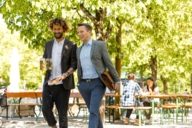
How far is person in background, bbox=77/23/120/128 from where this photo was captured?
7.60 metres

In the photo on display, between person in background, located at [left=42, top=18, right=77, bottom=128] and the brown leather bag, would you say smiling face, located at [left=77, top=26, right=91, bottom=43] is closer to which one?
person in background, located at [left=42, top=18, right=77, bottom=128]

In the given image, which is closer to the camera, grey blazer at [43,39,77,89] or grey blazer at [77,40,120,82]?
grey blazer at [77,40,120,82]

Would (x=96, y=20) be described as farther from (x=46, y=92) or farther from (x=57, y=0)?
(x=46, y=92)

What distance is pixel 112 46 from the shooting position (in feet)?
59.0

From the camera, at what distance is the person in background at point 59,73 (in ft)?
26.1

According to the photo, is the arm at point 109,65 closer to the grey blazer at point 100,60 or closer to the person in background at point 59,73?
the grey blazer at point 100,60

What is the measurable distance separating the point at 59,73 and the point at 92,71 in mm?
603

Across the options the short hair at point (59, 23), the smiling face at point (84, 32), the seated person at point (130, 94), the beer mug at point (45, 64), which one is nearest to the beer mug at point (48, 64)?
the beer mug at point (45, 64)

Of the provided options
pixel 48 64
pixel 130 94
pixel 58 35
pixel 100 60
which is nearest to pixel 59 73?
pixel 48 64

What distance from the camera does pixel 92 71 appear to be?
770 centimetres

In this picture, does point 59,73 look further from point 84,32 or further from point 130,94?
point 130,94

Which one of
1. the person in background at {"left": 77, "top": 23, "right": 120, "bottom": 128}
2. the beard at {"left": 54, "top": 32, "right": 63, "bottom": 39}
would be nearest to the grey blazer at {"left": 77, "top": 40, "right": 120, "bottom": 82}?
the person in background at {"left": 77, "top": 23, "right": 120, "bottom": 128}

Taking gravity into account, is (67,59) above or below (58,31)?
below

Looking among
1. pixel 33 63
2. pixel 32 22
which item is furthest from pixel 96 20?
pixel 33 63
